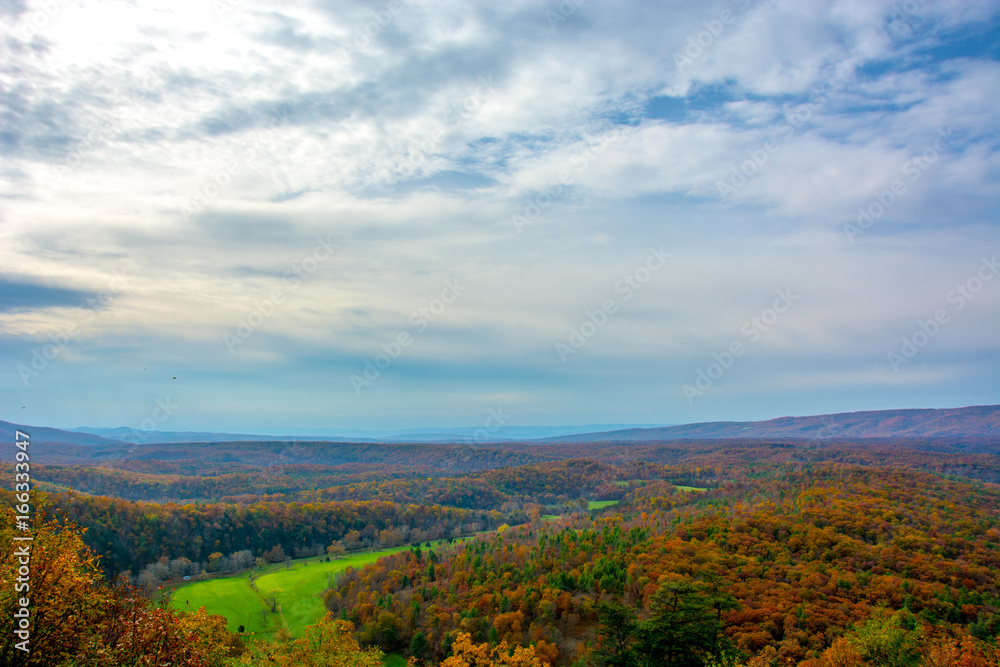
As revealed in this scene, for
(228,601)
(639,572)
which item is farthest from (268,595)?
(639,572)

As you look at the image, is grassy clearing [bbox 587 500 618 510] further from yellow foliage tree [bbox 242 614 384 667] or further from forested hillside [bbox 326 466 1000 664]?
yellow foliage tree [bbox 242 614 384 667]

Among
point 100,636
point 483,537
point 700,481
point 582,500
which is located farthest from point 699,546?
point 700,481

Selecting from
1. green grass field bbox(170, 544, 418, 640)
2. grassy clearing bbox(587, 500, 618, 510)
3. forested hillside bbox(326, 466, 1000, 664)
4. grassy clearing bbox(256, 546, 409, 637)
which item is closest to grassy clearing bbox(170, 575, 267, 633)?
green grass field bbox(170, 544, 418, 640)

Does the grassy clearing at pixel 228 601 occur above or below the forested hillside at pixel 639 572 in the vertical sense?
below

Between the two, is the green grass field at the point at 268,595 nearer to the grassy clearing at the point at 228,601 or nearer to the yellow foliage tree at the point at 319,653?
the grassy clearing at the point at 228,601

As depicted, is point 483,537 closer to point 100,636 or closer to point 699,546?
point 699,546

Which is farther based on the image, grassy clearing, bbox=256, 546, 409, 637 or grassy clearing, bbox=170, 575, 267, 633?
grassy clearing, bbox=256, 546, 409, 637

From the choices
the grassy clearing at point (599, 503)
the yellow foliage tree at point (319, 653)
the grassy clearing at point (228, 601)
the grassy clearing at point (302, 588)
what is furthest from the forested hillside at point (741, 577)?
the grassy clearing at point (599, 503)
